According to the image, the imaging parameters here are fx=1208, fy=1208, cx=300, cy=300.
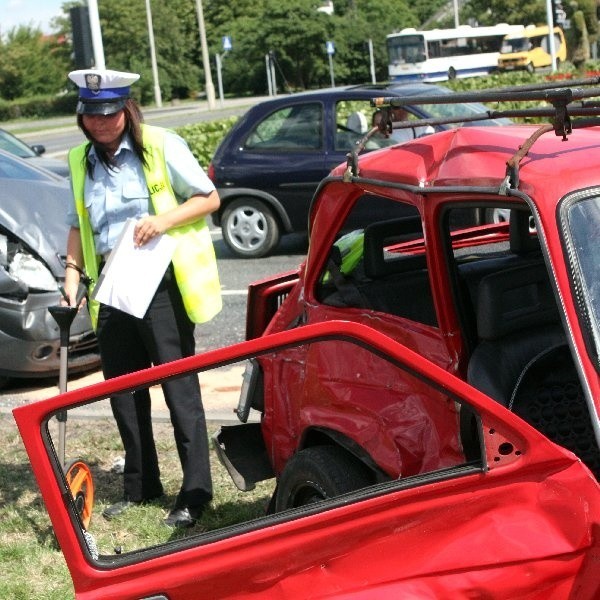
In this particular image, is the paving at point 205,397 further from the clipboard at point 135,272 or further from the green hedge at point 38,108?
the green hedge at point 38,108

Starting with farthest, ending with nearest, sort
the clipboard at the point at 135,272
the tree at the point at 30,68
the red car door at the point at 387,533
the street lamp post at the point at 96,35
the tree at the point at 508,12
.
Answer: the tree at the point at 30,68, the tree at the point at 508,12, the street lamp post at the point at 96,35, the clipboard at the point at 135,272, the red car door at the point at 387,533

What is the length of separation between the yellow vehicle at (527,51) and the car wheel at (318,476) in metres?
53.3

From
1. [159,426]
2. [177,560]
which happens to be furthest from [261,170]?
[177,560]

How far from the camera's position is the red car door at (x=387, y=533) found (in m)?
2.66

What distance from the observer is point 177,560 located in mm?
2773

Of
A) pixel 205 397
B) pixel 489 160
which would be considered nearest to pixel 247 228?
pixel 205 397

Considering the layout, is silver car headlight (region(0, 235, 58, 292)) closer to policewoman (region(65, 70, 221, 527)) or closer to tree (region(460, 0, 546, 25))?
policewoman (region(65, 70, 221, 527))

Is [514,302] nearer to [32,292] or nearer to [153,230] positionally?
[153,230]

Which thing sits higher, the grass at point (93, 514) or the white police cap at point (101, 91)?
the white police cap at point (101, 91)

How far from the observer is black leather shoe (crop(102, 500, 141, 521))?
5.15 meters

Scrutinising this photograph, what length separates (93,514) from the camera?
5.25m

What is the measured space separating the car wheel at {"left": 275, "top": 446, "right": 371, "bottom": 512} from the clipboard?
116 cm

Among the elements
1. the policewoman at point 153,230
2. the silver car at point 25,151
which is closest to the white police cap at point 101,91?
the policewoman at point 153,230

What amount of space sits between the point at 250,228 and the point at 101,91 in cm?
776
